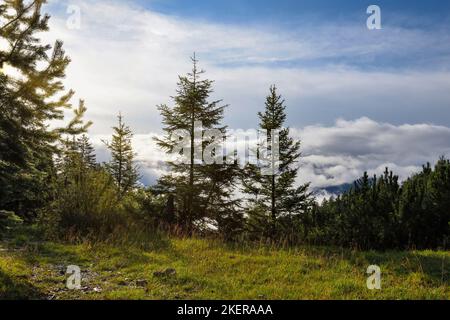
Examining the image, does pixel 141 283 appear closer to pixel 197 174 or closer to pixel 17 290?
pixel 17 290

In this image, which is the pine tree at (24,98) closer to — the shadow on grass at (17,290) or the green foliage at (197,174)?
the shadow on grass at (17,290)

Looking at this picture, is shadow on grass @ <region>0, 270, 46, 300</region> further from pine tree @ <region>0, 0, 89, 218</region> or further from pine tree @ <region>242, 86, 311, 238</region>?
pine tree @ <region>242, 86, 311, 238</region>

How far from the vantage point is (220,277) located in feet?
33.5

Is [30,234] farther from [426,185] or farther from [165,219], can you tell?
[426,185]

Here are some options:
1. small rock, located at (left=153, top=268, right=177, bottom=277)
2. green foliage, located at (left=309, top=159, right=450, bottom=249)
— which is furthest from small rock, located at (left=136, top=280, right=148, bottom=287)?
green foliage, located at (left=309, top=159, right=450, bottom=249)

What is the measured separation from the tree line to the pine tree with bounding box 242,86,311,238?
0.07m

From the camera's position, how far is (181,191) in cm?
2305

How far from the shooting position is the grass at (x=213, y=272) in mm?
8977

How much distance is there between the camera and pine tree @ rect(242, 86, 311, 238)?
28.0 m

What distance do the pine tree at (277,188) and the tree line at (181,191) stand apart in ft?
0.22

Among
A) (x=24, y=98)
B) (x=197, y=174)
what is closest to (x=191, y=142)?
(x=197, y=174)
